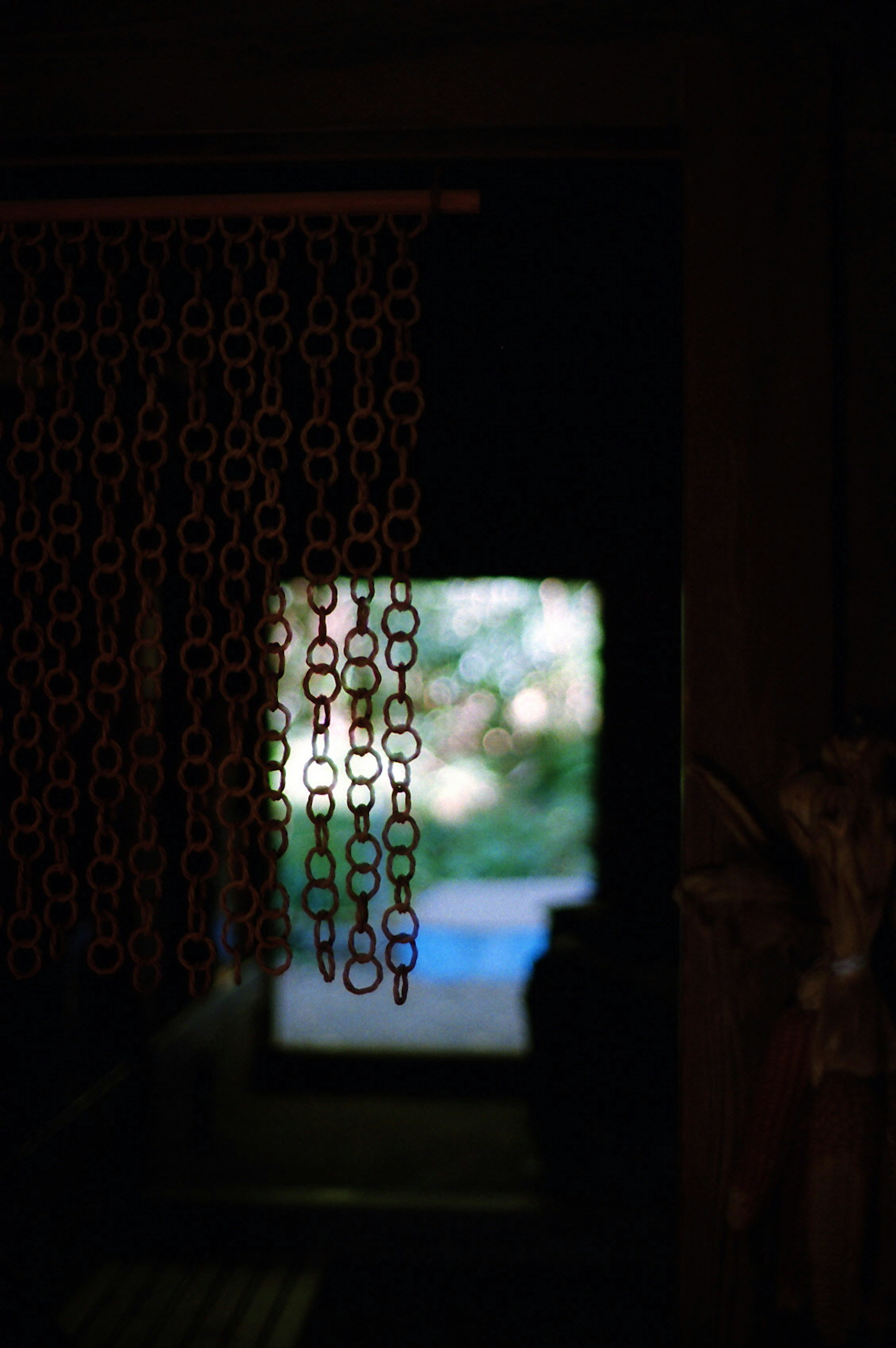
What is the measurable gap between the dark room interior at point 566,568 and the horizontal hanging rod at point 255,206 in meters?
0.02

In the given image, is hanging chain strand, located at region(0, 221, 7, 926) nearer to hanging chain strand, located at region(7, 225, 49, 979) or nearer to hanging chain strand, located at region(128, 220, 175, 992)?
hanging chain strand, located at region(7, 225, 49, 979)

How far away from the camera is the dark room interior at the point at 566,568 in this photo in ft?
4.24

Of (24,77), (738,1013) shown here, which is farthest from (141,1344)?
(24,77)

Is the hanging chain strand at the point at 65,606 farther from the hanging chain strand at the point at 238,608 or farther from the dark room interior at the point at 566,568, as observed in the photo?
the hanging chain strand at the point at 238,608

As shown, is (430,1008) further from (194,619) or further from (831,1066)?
(831,1066)

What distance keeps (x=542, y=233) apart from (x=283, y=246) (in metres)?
0.93

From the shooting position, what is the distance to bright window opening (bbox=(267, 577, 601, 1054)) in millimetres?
5645

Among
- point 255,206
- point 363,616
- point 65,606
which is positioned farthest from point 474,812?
point 255,206

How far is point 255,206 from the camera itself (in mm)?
1451

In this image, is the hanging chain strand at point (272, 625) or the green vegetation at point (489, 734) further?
the green vegetation at point (489, 734)

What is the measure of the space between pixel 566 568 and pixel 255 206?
3.12 meters

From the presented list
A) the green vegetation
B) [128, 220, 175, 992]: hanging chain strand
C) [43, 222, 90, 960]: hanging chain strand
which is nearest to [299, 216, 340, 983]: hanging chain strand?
[128, 220, 175, 992]: hanging chain strand

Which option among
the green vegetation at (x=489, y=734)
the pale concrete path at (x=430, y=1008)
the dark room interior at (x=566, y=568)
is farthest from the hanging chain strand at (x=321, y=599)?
the green vegetation at (x=489, y=734)

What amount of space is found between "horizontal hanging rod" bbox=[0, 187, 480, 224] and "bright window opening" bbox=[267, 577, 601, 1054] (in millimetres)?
3700
